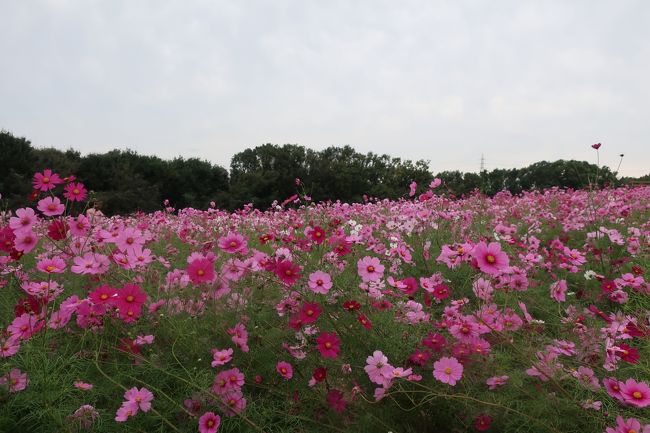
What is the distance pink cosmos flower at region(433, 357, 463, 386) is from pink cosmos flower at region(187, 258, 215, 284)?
0.92m

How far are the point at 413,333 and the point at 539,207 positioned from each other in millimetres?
4989

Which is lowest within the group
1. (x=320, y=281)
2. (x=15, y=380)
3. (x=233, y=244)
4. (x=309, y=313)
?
(x=15, y=380)

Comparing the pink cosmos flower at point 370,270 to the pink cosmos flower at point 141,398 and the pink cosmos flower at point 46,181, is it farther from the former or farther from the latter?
the pink cosmos flower at point 46,181

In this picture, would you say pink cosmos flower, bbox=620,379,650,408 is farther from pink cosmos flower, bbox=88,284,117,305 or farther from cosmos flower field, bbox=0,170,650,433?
pink cosmos flower, bbox=88,284,117,305

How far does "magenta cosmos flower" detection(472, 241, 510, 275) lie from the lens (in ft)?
5.22

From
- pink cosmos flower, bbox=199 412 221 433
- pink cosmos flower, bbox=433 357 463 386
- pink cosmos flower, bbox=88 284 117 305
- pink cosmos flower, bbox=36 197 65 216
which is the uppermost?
pink cosmos flower, bbox=36 197 65 216

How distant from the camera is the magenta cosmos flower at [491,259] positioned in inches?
62.6

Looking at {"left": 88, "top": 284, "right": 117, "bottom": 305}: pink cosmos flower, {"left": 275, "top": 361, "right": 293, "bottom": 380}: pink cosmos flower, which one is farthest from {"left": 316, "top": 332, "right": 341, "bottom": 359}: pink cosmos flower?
{"left": 88, "top": 284, "right": 117, "bottom": 305}: pink cosmos flower

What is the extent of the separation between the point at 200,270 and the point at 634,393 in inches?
60.9

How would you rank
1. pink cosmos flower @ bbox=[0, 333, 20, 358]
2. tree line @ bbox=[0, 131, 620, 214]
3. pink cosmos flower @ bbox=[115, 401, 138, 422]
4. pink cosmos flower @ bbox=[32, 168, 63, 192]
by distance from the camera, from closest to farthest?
pink cosmos flower @ bbox=[115, 401, 138, 422] → pink cosmos flower @ bbox=[0, 333, 20, 358] → pink cosmos flower @ bbox=[32, 168, 63, 192] → tree line @ bbox=[0, 131, 620, 214]

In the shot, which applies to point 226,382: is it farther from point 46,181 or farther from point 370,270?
point 46,181

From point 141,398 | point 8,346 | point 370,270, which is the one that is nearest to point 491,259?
point 370,270

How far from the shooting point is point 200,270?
1750 mm

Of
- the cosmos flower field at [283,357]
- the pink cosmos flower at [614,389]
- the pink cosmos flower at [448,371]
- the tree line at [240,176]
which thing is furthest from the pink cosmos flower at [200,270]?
the tree line at [240,176]
